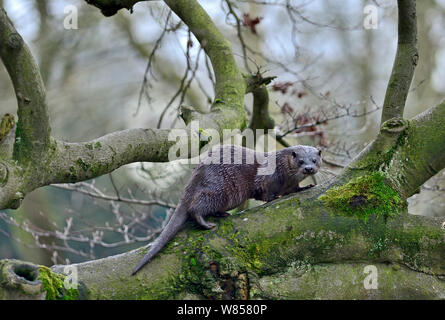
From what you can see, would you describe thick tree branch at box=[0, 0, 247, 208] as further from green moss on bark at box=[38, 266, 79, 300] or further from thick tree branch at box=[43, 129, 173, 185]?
green moss on bark at box=[38, 266, 79, 300]

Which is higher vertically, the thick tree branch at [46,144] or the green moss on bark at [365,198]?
the thick tree branch at [46,144]

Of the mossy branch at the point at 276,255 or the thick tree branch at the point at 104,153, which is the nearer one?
the mossy branch at the point at 276,255

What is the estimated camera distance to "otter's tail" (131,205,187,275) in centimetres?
249

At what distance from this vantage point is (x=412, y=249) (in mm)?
2664

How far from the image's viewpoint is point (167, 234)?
264cm

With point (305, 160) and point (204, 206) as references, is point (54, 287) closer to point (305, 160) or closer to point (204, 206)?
point (204, 206)

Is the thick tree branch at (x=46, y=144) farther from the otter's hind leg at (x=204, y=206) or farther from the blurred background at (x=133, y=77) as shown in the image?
the blurred background at (x=133, y=77)

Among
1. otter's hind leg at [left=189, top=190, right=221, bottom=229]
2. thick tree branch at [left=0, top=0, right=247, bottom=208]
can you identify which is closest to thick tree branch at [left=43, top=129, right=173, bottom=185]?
thick tree branch at [left=0, top=0, right=247, bottom=208]

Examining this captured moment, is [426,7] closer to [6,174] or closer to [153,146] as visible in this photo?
[153,146]

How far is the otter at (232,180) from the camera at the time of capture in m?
2.82

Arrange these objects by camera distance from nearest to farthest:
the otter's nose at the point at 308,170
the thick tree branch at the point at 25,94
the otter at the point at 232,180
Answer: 1. the thick tree branch at the point at 25,94
2. the otter at the point at 232,180
3. the otter's nose at the point at 308,170

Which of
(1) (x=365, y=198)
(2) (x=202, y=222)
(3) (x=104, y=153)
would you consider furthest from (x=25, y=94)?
(1) (x=365, y=198)

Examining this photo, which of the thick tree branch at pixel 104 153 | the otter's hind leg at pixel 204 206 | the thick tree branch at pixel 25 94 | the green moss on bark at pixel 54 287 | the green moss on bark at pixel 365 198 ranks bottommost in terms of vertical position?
the green moss on bark at pixel 54 287

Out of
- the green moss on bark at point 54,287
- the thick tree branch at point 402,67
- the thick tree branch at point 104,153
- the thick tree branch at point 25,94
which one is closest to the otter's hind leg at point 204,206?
the thick tree branch at point 104,153
